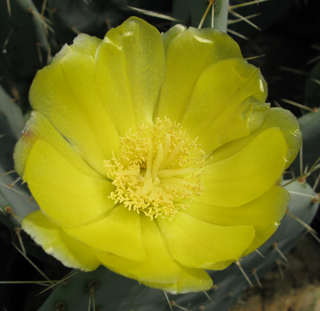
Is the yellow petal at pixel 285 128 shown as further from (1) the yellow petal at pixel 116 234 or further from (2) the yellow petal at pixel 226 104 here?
(1) the yellow petal at pixel 116 234

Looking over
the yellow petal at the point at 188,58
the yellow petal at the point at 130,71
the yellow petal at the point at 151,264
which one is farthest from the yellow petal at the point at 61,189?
the yellow petal at the point at 188,58

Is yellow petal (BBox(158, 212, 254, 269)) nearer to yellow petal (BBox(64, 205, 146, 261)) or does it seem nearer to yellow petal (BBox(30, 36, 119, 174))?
yellow petal (BBox(64, 205, 146, 261))

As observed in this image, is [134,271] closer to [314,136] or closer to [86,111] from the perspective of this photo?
[86,111]

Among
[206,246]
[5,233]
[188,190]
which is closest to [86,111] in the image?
[188,190]

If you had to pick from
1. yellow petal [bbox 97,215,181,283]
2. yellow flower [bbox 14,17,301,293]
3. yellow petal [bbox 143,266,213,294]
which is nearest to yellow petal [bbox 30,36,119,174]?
yellow flower [bbox 14,17,301,293]

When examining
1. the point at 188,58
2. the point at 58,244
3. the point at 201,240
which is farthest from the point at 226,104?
the point at 58,244

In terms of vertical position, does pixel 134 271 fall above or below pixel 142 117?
below
